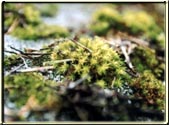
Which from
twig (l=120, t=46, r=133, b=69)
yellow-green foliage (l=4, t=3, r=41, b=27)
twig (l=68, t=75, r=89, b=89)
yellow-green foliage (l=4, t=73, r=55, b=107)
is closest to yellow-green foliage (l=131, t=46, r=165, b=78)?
twig (l=120, t=46, r=133, b=69)

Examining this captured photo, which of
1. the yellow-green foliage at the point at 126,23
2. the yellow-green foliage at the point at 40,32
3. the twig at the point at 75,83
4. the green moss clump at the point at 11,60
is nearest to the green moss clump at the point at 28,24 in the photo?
the yellow-green foliage at the point at 40,32

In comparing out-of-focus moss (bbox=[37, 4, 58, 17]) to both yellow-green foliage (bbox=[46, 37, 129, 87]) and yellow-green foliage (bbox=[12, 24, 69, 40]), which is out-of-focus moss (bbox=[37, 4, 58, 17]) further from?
yellow-green foliage (bbox=[46, 37, 129, 87])

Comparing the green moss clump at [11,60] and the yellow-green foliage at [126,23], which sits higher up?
the yellow-green foliage at [126,23]

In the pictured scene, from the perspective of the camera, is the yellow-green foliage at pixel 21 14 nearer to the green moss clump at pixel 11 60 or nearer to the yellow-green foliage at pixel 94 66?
the green moss clump at pixel 11 60

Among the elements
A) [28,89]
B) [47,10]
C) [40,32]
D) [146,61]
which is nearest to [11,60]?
[28,89]

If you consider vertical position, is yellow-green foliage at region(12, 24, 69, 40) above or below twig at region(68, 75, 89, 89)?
above

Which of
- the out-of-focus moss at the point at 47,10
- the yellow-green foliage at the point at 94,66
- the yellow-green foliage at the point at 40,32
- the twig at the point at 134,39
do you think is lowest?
the yellow-green foliage at the point at 94,66

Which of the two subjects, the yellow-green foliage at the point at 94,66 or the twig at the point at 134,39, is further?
the twig at the point at 134,39
